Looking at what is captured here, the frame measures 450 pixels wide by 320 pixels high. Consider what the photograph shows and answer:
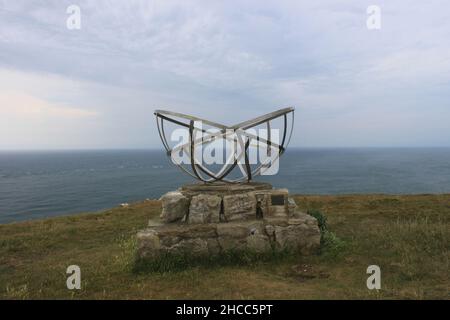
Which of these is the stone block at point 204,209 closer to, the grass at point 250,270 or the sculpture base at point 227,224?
the sculpture base at point 227,224

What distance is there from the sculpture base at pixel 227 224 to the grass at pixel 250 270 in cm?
43

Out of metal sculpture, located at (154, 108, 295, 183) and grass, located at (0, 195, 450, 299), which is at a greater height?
metal sculpture, located at (154, 108, 295, 183)

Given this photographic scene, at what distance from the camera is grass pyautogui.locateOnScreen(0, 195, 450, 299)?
6.39 metres

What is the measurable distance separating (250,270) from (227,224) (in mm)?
1394

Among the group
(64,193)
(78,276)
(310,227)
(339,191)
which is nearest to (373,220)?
(310,227)

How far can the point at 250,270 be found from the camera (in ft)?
25.1

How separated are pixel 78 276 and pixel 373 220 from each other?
10.2 m

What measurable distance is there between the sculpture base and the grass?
43 centimetres

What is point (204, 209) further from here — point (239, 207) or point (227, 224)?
point (239, 207)

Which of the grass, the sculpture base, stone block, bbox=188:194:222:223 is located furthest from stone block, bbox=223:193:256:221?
the grass

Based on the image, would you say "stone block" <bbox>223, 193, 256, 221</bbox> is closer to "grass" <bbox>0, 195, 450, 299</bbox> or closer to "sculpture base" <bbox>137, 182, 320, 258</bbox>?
"sculpture base" <bbox>137, 182, 320, 258</bbox>

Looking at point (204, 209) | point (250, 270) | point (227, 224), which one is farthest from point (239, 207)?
point (250, 270)
